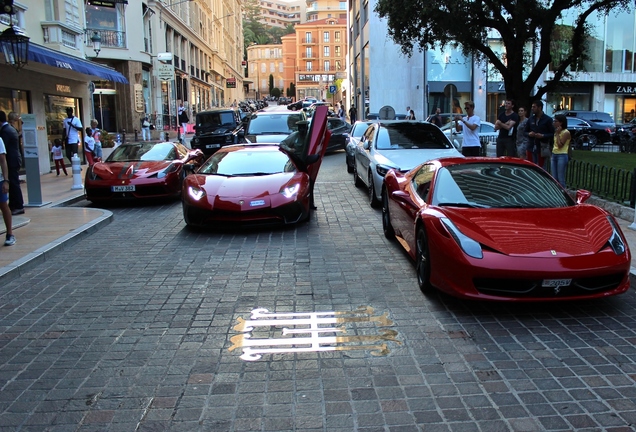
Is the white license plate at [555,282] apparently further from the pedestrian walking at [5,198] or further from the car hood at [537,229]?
the pedestrian walking at [5,198]

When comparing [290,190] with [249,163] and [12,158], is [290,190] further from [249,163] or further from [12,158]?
[12,158]

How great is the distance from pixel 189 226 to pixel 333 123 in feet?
53.0

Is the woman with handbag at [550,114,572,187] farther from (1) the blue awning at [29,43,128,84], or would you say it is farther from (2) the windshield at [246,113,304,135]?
(1) the blue awning at [29,43,128,84]

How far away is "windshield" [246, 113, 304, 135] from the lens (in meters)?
17.3

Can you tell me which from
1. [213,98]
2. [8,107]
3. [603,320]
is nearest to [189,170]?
[8,107]

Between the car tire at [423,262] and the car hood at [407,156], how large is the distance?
419 cm

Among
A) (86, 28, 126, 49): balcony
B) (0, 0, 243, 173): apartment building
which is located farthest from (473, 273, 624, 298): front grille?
(86, 28, 126, 49): balcony

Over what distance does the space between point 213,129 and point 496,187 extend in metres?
20.3

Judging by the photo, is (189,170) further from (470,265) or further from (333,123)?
(333,123)

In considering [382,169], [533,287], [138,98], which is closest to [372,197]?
[382,169]

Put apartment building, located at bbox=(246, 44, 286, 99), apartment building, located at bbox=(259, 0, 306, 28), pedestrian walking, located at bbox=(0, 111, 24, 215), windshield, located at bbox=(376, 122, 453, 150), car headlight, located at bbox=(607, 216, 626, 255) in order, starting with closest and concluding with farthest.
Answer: car headlight, located at bbox=(607, 216, 626, 255) → pedestrian walking, located at bbox=(0, 111, 24, 215) → windshield, located at bbox=(376, 122, 453, 150) → apartment building, located at bbox=(246, 44, 286, 99) → apartment building, located at bbox=(259, 0, 306, 28)

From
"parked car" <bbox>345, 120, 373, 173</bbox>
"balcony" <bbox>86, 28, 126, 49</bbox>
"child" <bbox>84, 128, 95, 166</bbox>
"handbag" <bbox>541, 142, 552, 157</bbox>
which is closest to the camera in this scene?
"handbag" <bbox>541, 142, 552, 157</bbox>

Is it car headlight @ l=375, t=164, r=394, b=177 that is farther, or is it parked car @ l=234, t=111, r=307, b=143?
parked car @ l=234, t=111, r=307, b=143

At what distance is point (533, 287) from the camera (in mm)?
4832
